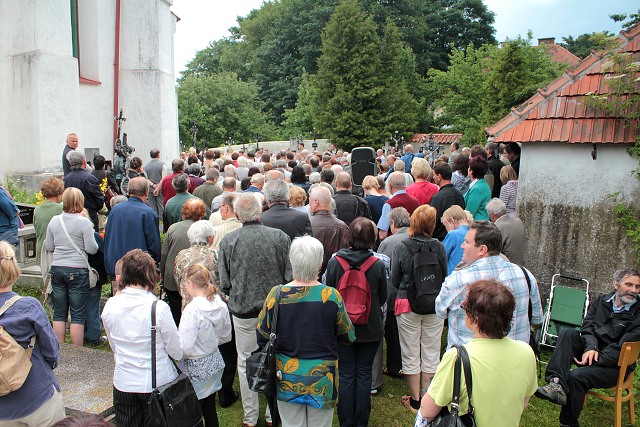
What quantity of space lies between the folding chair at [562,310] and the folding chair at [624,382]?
1.39 meters

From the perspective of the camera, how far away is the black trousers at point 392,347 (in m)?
5.74

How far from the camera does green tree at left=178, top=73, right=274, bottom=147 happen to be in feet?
114

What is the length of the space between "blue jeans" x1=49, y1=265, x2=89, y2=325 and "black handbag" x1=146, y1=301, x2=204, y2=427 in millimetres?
2643

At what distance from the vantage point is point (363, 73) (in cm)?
3691

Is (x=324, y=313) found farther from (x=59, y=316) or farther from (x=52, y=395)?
(x=59, y=316)

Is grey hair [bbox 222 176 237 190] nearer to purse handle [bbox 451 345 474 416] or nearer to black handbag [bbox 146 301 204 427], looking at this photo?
black handbag [bbox 146 301 204 427]

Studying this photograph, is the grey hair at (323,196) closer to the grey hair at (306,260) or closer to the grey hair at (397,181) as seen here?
the grey hair at (397,181)

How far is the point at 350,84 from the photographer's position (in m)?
37.1

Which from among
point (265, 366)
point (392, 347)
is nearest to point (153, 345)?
point (265, 366)

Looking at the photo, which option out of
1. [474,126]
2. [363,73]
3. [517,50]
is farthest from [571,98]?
[363,73]

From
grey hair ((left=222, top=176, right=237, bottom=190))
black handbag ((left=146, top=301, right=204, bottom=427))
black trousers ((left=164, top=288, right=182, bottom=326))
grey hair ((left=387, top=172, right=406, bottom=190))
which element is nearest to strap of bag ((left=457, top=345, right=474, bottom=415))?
black handbag ((left=146, top=301, right=204, bottom=427))

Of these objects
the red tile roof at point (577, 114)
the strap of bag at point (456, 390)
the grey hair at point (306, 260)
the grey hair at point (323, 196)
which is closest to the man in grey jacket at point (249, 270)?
the grey hair at point (306, 260)

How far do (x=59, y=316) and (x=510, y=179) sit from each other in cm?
596

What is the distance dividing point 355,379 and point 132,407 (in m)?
1.70
